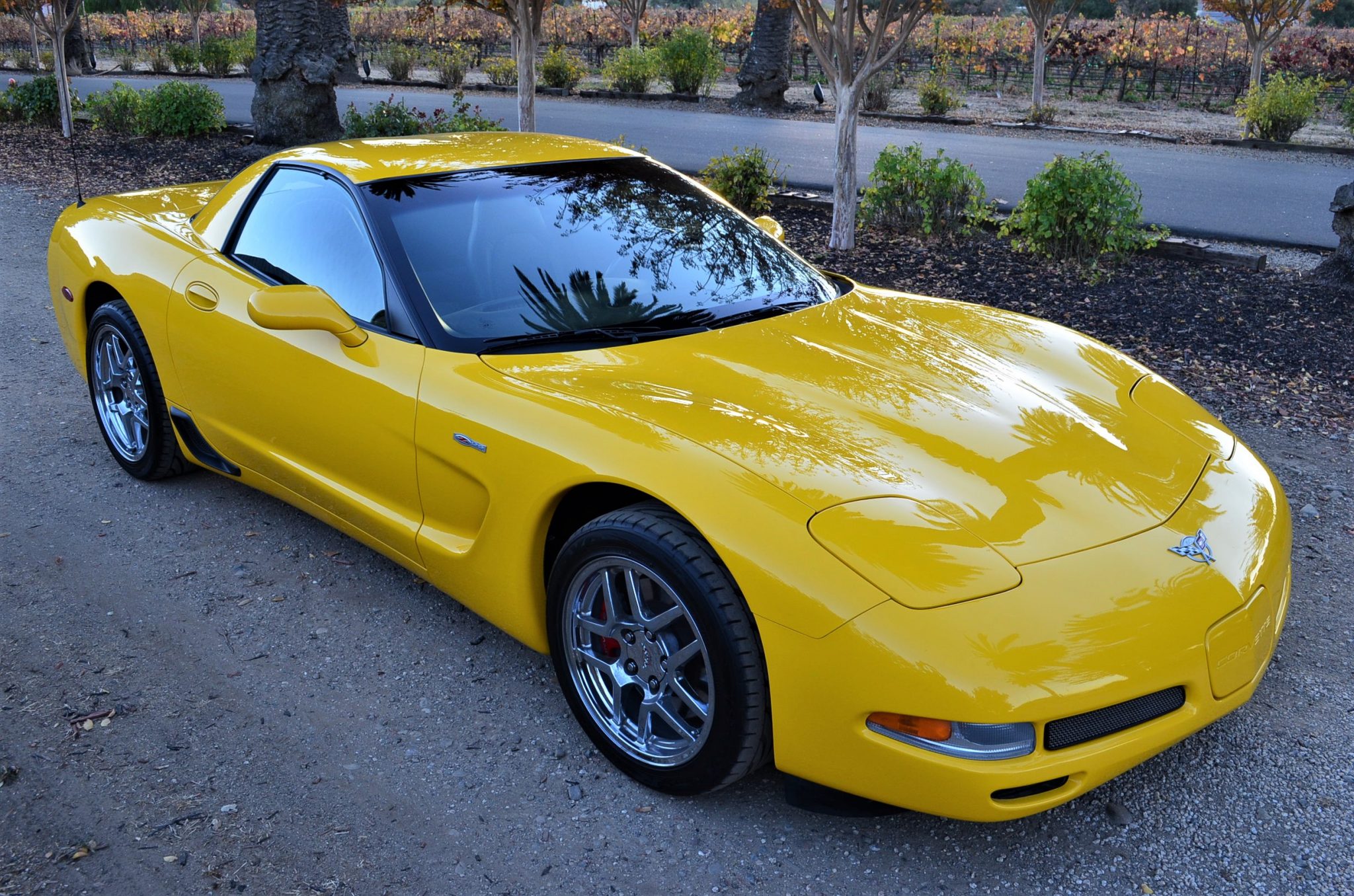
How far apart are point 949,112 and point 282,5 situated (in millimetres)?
11509

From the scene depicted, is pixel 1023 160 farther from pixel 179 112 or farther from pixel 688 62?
pixel 179 112

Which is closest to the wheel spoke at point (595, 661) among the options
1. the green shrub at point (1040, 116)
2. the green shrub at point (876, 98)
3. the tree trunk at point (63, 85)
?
the tree trunk at point (63, 85)

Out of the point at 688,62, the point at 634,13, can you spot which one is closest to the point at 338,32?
the point at 688,62

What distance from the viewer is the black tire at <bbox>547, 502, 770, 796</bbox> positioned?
2.35 m

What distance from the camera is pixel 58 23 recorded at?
44.9ft

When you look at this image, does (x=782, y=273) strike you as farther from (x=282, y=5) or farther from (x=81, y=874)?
(x=282, y=5)

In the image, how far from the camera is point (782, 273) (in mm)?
3783

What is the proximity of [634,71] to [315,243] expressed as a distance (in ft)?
62.9

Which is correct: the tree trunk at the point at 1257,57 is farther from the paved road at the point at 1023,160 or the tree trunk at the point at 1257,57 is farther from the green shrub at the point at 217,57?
the green shrub at the point at 217,57

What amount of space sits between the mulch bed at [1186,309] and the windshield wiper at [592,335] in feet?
10.8

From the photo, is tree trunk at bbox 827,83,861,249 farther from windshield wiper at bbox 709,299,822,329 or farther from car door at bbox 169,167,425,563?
car door at bbox 169,167,425,563

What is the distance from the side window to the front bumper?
176cm

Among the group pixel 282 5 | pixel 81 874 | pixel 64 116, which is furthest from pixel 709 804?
pixel 64 116

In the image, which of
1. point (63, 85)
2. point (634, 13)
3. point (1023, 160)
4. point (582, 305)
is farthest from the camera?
point (634, 13)
